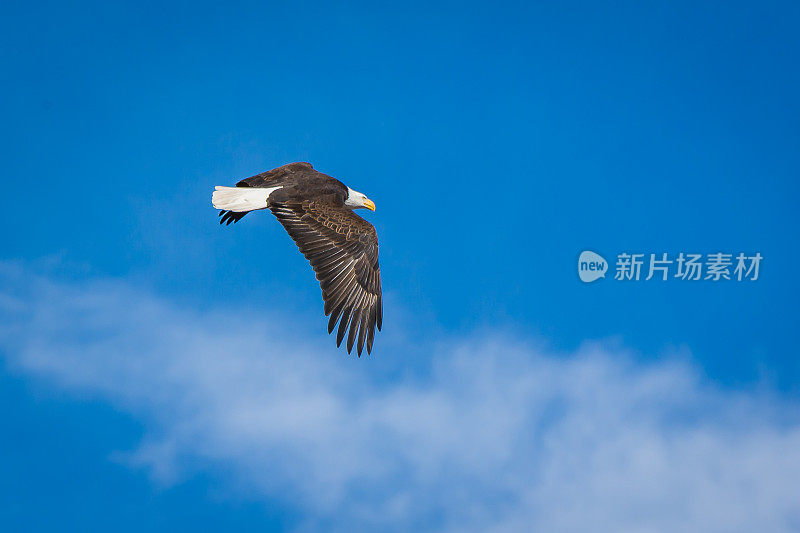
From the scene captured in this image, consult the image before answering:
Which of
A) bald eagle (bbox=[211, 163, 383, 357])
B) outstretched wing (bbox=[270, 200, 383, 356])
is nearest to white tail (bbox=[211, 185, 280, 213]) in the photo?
bald eagle (bbox=[211, 163, 383, 357])

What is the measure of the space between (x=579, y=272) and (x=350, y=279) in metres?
4.98

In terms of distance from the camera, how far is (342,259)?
11.5 m

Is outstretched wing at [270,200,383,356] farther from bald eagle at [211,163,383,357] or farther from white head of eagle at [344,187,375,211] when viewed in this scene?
white head of eagle at [344,187,375,211]

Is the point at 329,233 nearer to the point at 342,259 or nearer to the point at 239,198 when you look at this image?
the point at 342,259

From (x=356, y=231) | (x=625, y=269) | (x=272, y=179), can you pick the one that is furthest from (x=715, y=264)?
(x=272, y=179)

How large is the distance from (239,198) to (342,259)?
240 cm

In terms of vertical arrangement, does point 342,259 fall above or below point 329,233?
below

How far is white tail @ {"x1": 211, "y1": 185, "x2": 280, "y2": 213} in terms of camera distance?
12648mm

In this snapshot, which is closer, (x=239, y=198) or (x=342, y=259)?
(x=342, y=259)

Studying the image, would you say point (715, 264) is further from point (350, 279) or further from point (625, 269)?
point (350, 279)

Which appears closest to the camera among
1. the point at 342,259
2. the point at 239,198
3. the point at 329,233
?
the point at 342,259

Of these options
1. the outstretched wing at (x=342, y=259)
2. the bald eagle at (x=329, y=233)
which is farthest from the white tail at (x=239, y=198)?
the outstretched wing at (x=342, y=259)

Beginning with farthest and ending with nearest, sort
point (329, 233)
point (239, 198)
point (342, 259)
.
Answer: point (239, 198)
point (329, 233)
point (342, 259)

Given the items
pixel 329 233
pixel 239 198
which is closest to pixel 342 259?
pixel 329 233
